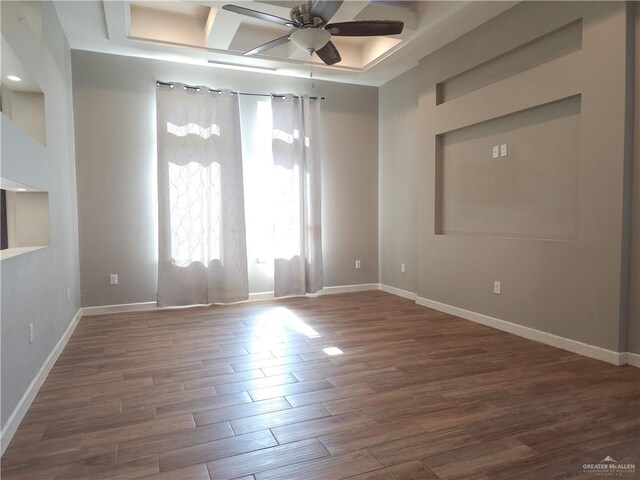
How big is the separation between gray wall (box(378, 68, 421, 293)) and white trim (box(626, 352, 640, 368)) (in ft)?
8.40

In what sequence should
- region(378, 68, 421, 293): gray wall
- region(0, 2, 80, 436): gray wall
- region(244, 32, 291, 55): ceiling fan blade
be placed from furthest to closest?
region(378, 68, 421, 293): gray wall < region(244, 32, 291, 55): ceiling fan blade < region(0, 2, 80, 436): gray wall

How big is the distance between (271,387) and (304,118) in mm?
3832

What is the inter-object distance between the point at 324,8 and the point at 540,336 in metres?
3.11

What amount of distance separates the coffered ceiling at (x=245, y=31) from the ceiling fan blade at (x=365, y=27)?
622mm

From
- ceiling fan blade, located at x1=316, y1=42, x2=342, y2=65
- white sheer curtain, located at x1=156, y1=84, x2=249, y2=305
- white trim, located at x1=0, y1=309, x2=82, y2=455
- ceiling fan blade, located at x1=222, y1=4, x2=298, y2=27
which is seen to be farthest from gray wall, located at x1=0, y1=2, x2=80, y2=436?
ceiling fan blade, located at x1=316, y1=42, x2=342, y2=65

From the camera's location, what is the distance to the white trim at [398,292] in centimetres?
521

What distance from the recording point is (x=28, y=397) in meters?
2.26

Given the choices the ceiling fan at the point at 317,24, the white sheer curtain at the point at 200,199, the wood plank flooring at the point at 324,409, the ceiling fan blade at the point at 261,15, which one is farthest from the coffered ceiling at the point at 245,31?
the wood plank flooring at the point at 324,409

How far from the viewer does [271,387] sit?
2533mm

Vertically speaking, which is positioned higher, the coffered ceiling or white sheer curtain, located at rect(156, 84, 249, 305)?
the coffered ceiling

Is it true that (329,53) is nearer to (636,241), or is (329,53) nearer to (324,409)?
(636,241)

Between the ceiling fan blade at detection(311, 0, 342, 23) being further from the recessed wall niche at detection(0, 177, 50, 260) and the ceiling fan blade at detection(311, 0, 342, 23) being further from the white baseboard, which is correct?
the white baseboard

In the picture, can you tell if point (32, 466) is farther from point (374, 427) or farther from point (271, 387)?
point (374, 427)

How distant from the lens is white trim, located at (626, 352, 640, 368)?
278 centimetres
